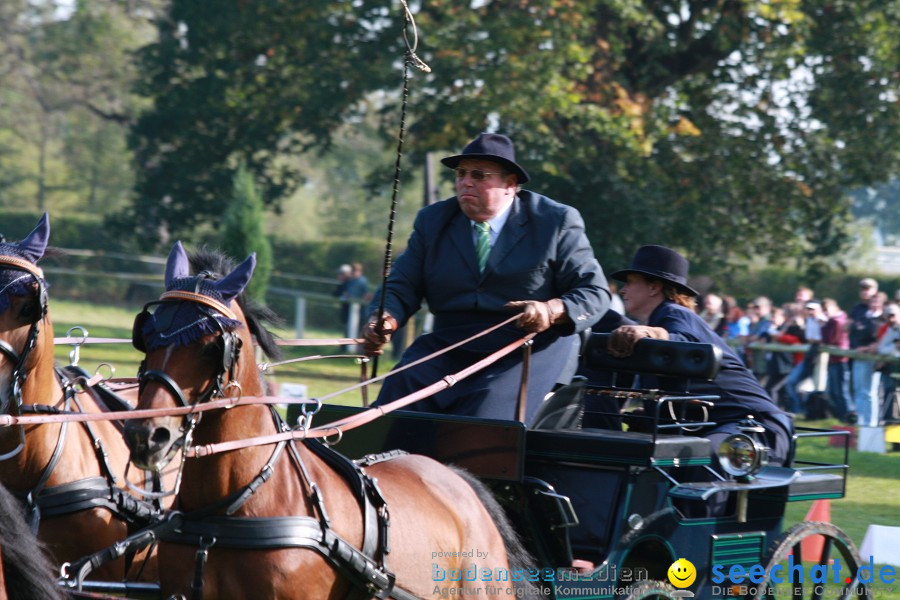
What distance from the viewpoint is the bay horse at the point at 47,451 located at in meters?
4.21

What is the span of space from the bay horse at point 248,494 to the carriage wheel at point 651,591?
790 millimetres

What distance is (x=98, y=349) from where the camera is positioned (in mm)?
19969

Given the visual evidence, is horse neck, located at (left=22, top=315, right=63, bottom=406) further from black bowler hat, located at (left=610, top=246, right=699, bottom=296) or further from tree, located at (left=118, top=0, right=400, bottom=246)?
tree, located at (left=118, top=0, right=400, bottom=246)

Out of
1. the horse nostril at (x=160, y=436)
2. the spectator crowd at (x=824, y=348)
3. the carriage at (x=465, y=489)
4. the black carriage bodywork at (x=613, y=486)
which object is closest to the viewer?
the horse nostril at (x=160, y=436)

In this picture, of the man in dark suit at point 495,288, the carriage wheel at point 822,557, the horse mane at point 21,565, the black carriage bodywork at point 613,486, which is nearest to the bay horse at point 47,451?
the black carriage bodywork at point 613,486

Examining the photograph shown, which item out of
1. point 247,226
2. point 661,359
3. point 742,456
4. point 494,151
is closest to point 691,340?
point 661,359

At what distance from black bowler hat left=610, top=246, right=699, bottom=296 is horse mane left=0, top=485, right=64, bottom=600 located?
343cm

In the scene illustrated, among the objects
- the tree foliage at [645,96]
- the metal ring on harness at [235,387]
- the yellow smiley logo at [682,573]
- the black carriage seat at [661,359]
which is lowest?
the yellow smiley logo at [682,573]

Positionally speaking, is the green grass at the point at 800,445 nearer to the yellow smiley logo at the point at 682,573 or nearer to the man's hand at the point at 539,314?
the man's hand at the point at 539,314

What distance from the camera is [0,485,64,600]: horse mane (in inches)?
120

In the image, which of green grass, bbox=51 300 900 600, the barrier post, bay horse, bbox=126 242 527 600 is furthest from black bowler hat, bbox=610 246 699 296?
the barrier post

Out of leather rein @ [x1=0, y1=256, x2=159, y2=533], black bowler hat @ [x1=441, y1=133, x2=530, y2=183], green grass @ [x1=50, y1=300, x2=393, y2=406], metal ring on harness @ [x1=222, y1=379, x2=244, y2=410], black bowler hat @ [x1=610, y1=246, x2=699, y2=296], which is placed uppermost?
black bowler hat @ [x1=441, y1=133, x2=530, y2=183]

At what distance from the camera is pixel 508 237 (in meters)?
5.02

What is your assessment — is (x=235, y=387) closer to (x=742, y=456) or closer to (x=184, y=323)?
(x=184, y=323)
